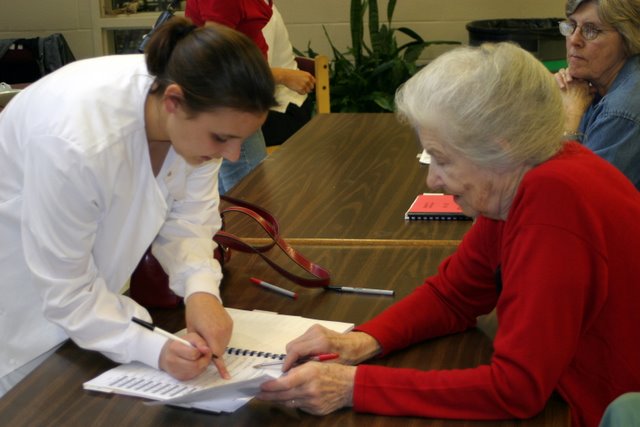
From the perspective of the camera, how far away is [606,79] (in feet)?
8.48

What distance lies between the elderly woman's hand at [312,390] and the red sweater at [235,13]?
1866 millimetres

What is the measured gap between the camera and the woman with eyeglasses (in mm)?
2357

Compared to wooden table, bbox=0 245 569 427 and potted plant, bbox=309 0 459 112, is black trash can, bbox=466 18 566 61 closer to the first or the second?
potted plant, bbox=309 0 459 112

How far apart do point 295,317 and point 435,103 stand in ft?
1.80

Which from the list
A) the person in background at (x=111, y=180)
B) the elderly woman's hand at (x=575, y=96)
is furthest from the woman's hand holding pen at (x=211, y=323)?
the elderly woman's hand at (x=575, y=96)

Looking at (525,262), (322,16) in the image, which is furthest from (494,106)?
(322,16)

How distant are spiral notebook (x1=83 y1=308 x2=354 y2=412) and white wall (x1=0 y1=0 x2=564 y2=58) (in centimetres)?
413

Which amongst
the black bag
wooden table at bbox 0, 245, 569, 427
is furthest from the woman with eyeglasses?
the black bag

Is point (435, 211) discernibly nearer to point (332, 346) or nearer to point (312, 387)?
point (332, 346)

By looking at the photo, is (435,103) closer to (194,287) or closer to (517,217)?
(517,217)

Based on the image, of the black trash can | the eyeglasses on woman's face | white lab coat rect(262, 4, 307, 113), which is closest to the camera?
the eyeglasses on woman's face

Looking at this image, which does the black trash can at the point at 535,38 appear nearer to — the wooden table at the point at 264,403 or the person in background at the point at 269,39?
the person in background at the point at 269,39

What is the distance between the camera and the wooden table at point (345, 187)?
7.29ft

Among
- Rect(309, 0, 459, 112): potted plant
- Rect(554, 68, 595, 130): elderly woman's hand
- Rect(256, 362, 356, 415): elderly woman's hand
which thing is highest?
Rect(554, 68, 595, 130): elderly woman's hand
